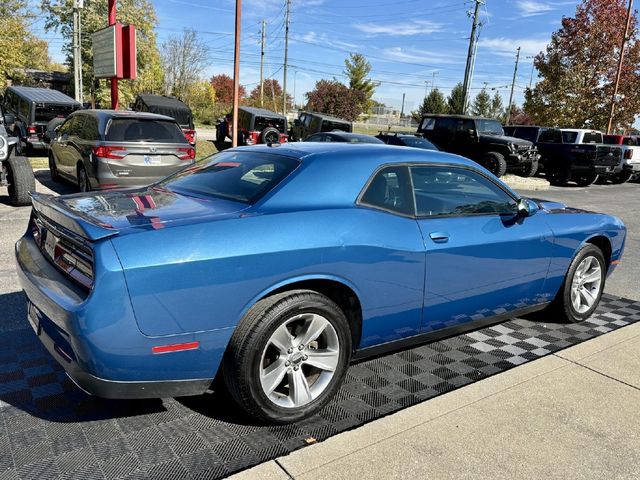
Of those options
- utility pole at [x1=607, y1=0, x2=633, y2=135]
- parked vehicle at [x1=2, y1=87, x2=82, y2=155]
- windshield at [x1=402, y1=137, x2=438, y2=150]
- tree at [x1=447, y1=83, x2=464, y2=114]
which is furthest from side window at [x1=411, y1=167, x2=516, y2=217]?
tree at [x1=447, y1=83, x2=464, y2=114]

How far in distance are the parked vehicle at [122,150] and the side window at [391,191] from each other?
5565mm

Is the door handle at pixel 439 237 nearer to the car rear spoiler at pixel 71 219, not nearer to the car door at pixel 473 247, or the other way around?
the car door at pixel 473 247

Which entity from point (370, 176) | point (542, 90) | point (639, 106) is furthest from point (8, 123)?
point (639, 106)

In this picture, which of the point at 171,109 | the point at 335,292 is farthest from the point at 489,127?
the point at 335,292

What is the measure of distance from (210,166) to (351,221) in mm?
1354

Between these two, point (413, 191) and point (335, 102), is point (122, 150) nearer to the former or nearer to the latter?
point (413, 191)

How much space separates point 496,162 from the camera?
56.1ft

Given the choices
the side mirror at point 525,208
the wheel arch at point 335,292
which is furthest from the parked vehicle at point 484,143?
the wheel arch at point 335,292

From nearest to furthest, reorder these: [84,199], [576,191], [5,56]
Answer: [84,199], [576,191], [5,56]

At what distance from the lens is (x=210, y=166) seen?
3.82m

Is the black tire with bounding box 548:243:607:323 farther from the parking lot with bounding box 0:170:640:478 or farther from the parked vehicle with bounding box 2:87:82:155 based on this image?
the parked vehicle with bounding box 2:87:82:155

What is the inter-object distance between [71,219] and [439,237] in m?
2.09

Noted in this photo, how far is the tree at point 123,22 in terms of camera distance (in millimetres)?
34375

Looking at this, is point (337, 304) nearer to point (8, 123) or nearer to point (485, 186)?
point (485, 186)
